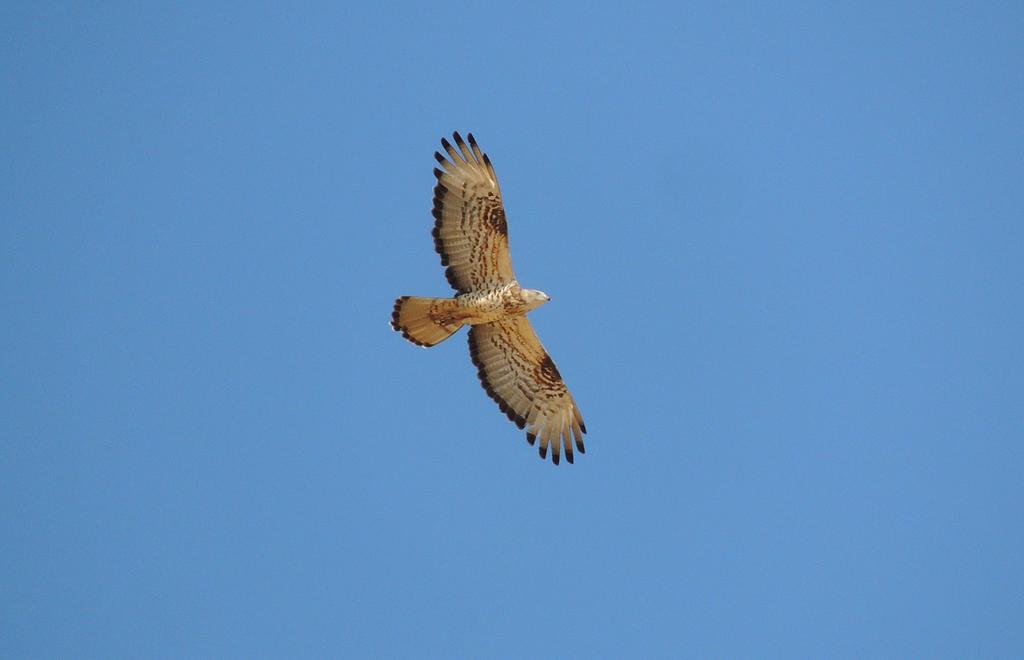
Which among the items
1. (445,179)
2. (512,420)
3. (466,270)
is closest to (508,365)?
(512,420)

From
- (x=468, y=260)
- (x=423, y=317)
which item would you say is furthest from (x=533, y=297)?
(x=423, y=317)

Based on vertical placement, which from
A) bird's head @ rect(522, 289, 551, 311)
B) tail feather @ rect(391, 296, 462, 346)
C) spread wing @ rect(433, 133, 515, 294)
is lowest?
tail feather @ rect(391, 296, 462, 346)

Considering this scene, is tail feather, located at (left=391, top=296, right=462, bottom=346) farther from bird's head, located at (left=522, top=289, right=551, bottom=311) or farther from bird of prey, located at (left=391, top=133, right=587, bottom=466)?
bird's head, located at (left=522, top=289, right=551, bottom=311)

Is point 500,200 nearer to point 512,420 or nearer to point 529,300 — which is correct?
point 529,300

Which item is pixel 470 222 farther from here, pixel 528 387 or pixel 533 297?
pixel 528 387

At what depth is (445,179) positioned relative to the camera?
1452 centimetres

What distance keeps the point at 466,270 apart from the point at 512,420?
7.80 ft

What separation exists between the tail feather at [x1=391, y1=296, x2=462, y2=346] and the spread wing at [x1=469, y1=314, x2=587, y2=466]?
0.96 metres

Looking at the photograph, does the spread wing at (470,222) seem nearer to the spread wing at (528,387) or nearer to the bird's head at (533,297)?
the bird's head at (533,297)

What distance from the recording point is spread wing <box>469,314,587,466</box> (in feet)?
51.1

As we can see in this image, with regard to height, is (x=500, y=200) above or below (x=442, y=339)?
above

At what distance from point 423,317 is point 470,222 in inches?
49.0

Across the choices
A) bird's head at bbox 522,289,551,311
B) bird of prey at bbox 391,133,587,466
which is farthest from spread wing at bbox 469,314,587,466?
bird's head at bbox 522,289,551,311

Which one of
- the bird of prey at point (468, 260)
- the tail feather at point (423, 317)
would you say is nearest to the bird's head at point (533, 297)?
the bird of prey at point (468, 260)
